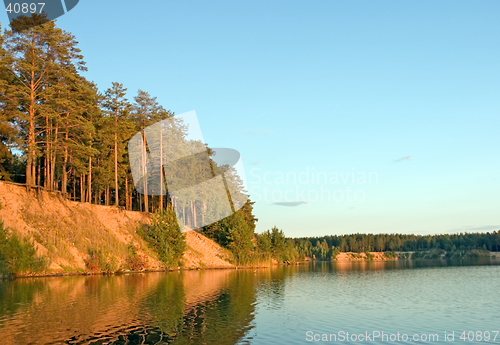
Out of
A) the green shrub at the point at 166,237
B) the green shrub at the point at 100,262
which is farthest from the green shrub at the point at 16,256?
the green shrub at the point at 166,237

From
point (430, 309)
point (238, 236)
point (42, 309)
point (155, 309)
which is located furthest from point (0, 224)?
point (238, 236)

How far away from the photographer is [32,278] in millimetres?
47969

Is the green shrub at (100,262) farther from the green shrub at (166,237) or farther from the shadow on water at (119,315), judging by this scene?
the shadow on water at (119,315)

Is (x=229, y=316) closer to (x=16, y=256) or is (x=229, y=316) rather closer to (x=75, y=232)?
(x=16, y=256)

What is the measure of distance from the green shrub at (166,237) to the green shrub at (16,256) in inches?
1009

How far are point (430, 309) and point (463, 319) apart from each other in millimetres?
4146

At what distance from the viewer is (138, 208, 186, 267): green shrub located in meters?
73.9

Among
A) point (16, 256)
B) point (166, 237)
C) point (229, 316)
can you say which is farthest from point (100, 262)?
point (229, 316)

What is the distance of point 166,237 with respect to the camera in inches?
2955

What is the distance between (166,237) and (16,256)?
97.9 feet

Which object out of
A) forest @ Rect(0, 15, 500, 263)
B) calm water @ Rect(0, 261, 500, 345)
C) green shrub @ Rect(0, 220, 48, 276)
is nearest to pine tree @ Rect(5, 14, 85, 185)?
forest @ Rect(0, 15, 500, 263)

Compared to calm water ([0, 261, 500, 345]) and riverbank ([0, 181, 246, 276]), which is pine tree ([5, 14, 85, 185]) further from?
calm water ([0, 261, 500, 345])

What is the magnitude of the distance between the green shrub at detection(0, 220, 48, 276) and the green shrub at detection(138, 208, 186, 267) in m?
25.6

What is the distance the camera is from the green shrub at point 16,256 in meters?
46.1
